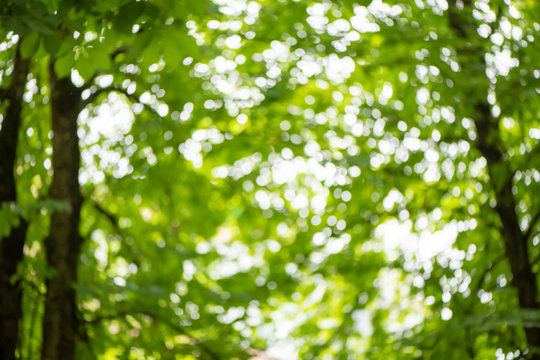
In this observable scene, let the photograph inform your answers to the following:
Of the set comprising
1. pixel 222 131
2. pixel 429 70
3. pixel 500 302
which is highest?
pixel 429 70

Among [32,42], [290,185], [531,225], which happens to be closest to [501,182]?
[531,225]

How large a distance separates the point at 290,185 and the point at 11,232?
289 cm

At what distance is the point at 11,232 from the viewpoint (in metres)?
4.94

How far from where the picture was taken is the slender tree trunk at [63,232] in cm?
501

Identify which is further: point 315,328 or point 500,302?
point 315,328

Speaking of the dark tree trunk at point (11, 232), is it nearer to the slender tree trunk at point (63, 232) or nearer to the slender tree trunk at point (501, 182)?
the slender tree trunk at point (63, 232)

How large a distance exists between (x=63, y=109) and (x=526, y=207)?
3255mm

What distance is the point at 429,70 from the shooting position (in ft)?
19.1

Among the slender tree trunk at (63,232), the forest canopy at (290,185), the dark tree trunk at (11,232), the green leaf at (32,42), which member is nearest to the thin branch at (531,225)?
the forest canopy at (290,185)

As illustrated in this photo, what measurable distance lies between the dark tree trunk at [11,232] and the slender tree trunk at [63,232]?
18 cm

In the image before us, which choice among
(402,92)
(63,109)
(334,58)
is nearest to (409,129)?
(402,92)

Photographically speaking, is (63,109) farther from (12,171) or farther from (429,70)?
(429,70)

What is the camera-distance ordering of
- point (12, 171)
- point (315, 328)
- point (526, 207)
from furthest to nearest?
1. point (315, 328)
2. point (526, 207)
3. point (12, 171)

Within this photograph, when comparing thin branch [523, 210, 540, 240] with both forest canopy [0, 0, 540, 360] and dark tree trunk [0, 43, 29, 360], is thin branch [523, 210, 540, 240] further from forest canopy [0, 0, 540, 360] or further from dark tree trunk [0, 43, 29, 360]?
dark tree trunk [0, 43, 29, 360]
